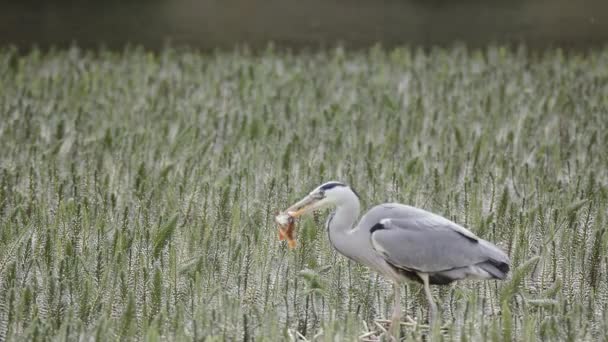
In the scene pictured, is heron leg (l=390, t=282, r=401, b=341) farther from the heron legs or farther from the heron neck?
the heron neck

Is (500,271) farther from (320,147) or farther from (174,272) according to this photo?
(320,147)

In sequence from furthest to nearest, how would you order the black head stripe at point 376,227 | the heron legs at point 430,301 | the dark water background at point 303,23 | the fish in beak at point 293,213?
the dark water background at point 303,23 < the fish in beak at point 293,213 < the black head stripe at point 376,227 < the heron legs at point 430,301

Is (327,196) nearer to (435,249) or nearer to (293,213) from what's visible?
(293,213)

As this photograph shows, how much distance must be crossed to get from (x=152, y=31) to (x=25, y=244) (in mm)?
8152

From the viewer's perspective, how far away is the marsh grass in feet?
10.9

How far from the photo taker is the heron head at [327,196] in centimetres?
350

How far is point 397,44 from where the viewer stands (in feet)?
35.8

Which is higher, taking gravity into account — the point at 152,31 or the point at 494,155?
the point at 152,31

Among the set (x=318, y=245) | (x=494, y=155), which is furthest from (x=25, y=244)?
(x=494, y=155)

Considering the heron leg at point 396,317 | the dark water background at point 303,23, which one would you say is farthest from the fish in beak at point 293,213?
the dark water background at point 303,23

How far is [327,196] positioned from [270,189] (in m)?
1.03

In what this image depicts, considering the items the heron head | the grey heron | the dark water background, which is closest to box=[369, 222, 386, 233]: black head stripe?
the grey heron

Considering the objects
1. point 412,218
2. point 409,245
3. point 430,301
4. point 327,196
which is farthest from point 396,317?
point 327,196

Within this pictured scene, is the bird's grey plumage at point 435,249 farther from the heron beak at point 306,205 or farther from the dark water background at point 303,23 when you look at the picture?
the dark water background at point 303,23
